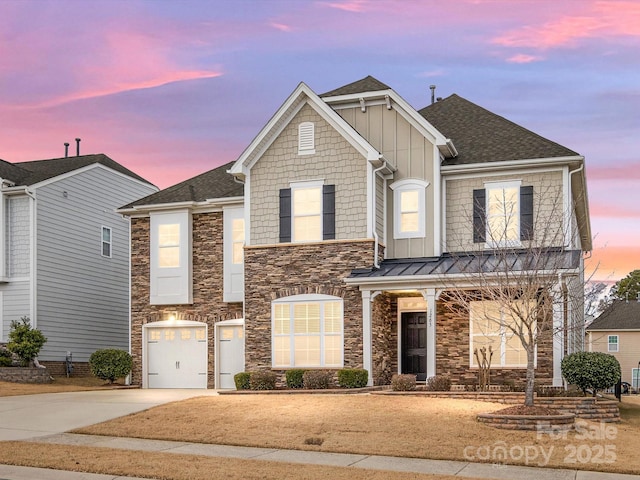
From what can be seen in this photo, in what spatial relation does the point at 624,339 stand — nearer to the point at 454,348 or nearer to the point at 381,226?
the point at 454,348

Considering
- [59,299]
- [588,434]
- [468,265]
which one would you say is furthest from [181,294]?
[588,434]

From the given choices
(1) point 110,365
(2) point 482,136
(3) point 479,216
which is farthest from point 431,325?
(1) point 110,365

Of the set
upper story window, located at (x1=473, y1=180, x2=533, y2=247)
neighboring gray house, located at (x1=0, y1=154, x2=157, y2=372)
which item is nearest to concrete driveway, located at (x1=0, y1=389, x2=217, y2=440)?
neighboring gray house, located at (x1=0, y1=154, x2=157, y2=372)

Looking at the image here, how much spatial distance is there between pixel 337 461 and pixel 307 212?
12857mm

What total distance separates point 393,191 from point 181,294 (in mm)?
8455

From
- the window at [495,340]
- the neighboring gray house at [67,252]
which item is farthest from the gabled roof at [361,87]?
the neighboring gray house at [67,252]

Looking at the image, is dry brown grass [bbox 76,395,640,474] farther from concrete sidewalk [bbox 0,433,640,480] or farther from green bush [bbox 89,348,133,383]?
green bush [bbox 89,348,133,383]

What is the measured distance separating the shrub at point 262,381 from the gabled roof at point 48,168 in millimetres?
13344

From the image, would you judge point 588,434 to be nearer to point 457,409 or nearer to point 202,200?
point 457,409

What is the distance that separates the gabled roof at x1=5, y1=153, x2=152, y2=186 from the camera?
33250 millimetres

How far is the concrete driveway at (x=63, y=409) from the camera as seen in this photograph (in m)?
18.1

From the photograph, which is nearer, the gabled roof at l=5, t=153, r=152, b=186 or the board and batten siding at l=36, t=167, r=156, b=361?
the board and batten siding at l=36, t=167, r=156, b=361

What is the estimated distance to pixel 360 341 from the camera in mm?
24875

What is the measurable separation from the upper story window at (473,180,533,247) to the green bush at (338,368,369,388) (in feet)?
17.7
